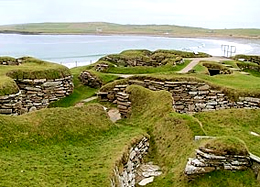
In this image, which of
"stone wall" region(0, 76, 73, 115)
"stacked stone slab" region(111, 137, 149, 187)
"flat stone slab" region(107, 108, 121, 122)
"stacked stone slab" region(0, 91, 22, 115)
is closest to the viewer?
"stacked stone slab" region(111, 137, 149, 187)

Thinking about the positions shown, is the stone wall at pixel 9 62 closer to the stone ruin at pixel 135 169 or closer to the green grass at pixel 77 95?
the green grass at pixel 77 95

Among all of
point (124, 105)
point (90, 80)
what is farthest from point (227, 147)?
point (90, 80)

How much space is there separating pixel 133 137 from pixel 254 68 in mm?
20856

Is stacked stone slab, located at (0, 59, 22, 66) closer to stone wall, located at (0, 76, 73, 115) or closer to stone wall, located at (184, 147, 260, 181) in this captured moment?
stone wall, located at (0, 76, 73, 115)

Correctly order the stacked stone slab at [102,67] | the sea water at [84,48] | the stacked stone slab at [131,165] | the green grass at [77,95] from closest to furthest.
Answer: the stacked stone slab at [131,165], the green grass at [77,95], the stacked stone slab at [102,67], the sea water at [84,48]

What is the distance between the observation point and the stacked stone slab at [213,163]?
10.9m

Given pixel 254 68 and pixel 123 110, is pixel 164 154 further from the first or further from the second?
pixel 254 68

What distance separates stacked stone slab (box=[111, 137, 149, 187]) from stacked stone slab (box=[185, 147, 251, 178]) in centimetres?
174

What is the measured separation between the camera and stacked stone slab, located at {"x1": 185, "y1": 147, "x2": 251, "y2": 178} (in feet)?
35.6

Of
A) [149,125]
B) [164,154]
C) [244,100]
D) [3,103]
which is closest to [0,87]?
[3,103]

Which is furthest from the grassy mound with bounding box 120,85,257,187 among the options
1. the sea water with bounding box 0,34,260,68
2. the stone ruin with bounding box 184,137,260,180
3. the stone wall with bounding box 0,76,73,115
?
the sea water with bounding box 0,34,260,68

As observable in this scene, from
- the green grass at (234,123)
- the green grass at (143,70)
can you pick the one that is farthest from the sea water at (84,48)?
the green grass at (234,123)

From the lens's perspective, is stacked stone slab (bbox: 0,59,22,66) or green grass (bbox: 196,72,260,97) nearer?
green grass (bbox: 196,72,260,97)

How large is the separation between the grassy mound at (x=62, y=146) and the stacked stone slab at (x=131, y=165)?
0.24m
